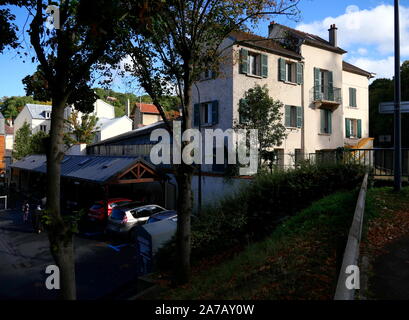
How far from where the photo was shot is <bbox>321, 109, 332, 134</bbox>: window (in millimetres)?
24781

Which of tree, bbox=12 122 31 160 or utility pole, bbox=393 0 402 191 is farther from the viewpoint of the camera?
tree, bbox=12 122 31 160

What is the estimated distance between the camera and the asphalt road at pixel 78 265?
30.9 ft

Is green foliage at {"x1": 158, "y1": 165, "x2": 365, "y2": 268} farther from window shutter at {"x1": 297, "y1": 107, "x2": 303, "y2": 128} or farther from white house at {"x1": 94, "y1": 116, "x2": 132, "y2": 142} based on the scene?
white house at {"x1": 94, "y1": 116, "x2": 132, "y2": 142}

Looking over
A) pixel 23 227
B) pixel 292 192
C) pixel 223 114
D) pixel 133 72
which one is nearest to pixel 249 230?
pixel 292 192

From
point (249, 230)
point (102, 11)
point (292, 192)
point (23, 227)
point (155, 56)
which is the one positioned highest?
point (155, 56)

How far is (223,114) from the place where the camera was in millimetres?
20266

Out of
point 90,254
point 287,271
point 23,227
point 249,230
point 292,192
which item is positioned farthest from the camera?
point 23,227

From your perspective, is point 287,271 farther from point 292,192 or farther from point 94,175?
point 94,175

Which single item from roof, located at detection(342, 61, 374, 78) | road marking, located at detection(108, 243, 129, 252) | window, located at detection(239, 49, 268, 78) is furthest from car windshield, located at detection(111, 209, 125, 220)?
roof, located at detection(342, 61, 374, 78)

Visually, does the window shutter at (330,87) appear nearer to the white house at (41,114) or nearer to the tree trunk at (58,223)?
the tree trunk at (58,223)

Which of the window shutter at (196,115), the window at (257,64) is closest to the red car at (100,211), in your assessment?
the window shutter at (196,115)

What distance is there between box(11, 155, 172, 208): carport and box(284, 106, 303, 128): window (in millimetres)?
9430

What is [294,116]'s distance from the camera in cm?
2273
